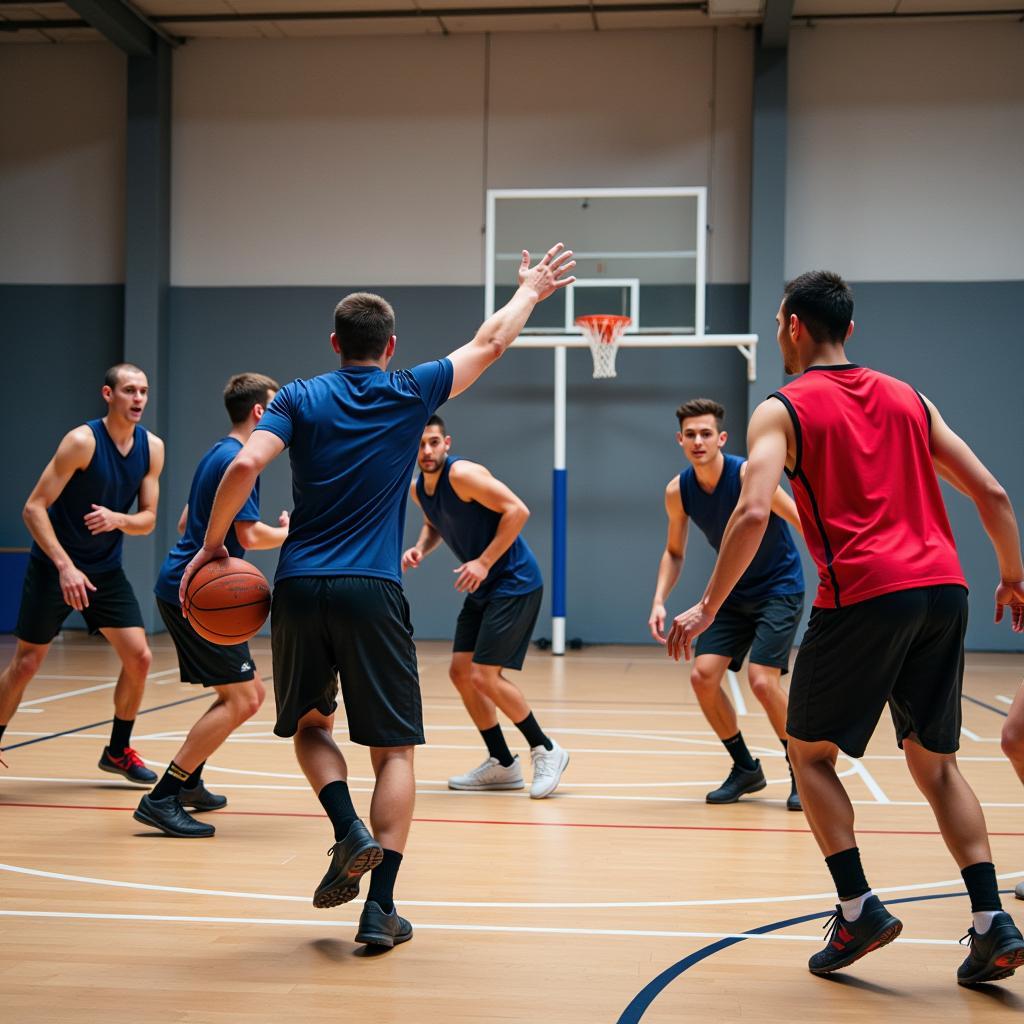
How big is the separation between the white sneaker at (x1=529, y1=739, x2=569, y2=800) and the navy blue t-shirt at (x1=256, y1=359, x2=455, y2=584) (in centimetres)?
213

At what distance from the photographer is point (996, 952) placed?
2.62m

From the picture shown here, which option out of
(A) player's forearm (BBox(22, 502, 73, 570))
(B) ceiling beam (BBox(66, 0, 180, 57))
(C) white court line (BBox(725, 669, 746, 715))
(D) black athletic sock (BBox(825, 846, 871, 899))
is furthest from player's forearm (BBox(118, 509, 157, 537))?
(B) ceiling beam (BBox(66, 0, 180, 57))

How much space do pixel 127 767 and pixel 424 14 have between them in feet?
28.8

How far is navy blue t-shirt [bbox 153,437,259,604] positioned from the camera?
160 inches

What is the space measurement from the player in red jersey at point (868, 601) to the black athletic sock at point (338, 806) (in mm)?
898

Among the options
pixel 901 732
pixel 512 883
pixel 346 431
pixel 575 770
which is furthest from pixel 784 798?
pixel 346 431

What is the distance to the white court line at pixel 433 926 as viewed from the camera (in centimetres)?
312

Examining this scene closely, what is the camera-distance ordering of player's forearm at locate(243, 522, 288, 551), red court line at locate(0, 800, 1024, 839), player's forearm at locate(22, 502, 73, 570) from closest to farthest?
player's forearm at locate(243, 522, 288, 551), red court line at locate(0, 800, 1024, 839), player's forearm at locate(22, 502, 73, 570)

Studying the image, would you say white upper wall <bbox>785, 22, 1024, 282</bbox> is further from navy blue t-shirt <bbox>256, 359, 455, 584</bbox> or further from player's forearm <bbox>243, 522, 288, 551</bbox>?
navy blue t-shirt <bbox>256, 359, 455, 584</bbox>

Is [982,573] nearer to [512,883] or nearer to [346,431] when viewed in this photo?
[512,883]

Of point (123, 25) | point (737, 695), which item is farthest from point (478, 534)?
point (123, 25)

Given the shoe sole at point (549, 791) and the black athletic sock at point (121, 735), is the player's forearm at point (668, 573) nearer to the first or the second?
the shoe sole at point (549, 791)

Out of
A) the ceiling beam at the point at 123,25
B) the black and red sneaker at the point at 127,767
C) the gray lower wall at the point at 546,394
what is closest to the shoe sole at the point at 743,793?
the black and red sneaker at the point at 127,767

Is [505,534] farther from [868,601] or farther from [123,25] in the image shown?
[123,25]
